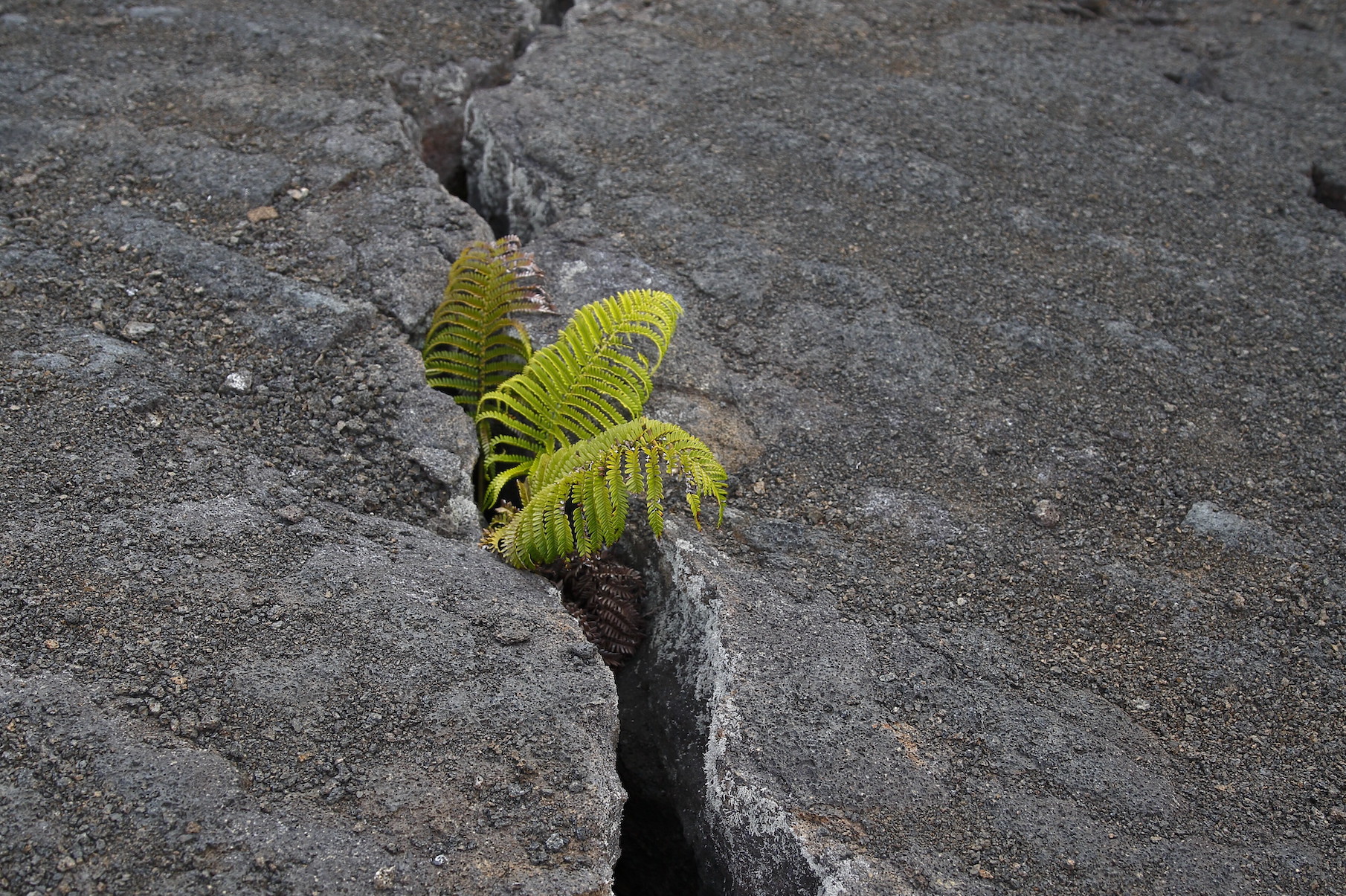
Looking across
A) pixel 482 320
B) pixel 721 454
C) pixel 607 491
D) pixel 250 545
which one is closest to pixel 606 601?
pixel 607 491

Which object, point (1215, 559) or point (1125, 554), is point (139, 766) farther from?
point (1215, 559)

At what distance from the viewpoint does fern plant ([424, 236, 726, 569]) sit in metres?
2.76

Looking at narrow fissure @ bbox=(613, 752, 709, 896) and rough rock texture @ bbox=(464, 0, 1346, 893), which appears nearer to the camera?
rough rock texture @ bbox=(464, 0, 1346, 893)

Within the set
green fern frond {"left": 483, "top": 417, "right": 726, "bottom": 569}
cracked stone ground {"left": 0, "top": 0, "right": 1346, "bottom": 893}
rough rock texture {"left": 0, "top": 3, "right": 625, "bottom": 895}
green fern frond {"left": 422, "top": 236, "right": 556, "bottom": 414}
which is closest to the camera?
rough rock texture {"left": 0, "top": 3, "right": 625, "bottom": 895}

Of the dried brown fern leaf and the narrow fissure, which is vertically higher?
the dried brown fern leaf

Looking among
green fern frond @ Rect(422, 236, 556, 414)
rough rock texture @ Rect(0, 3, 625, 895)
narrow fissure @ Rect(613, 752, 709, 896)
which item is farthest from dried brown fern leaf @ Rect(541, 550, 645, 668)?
green fern frond @ Rect(422, 236, 556, 414)

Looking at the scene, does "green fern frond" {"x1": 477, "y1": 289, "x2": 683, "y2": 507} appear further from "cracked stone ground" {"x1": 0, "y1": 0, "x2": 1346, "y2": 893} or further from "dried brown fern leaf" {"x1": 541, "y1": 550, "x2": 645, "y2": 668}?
"dried brown fern leaf" {"x1": 541, "y1": 550, "x2": 645, "y2": 668}

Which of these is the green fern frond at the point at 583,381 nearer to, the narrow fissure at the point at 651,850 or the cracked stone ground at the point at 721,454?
the cracked stone ground at the point at 721,454

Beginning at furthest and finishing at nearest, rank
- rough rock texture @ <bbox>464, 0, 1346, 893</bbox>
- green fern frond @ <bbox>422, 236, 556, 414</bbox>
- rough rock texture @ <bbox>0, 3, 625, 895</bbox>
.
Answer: green fern frond @ <bbox>422, 236, 556, 414</bbox> < rough rock texture @ <bbox>464, 0, 1346, 893</bbox> < rough rock texture @ <bbox>0, 3, 625, 895</bbox>

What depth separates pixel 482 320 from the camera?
3.42 m

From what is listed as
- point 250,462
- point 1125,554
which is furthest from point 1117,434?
point 250,462

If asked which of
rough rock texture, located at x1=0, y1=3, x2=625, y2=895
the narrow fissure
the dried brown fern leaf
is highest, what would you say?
rough rock texture, located at x1=0, y1=3, x2=625, y2=895

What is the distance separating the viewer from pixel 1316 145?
4766 mm

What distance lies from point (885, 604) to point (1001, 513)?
22.1 inches
